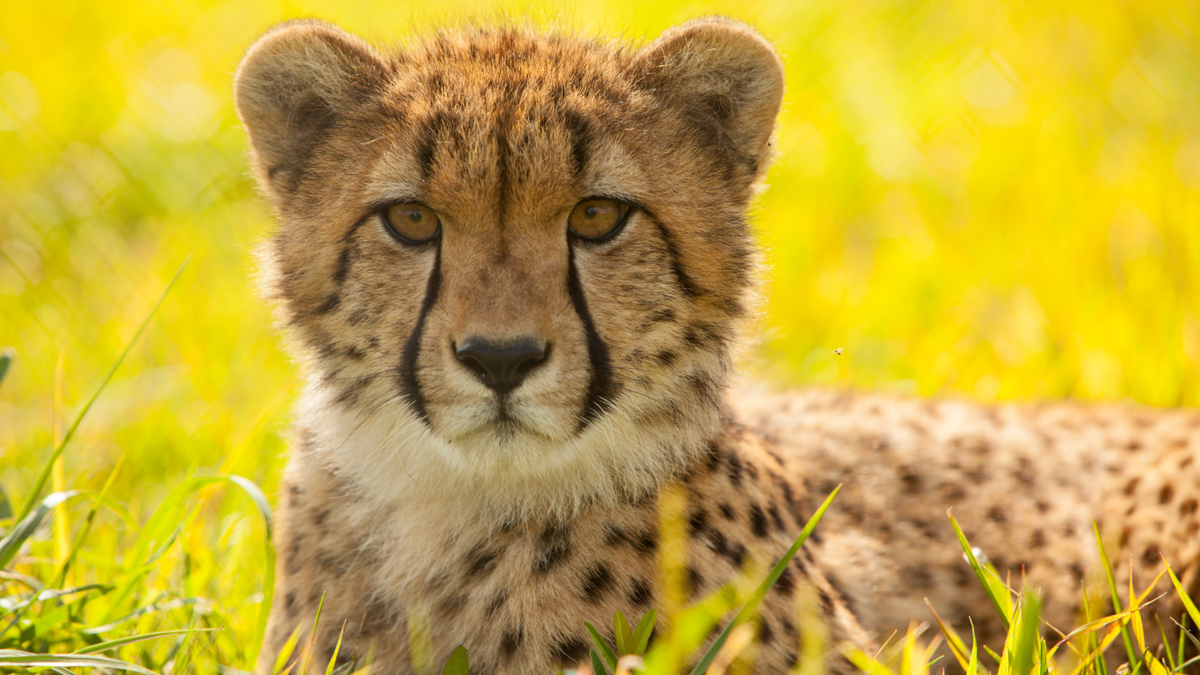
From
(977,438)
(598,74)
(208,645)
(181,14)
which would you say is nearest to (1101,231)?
(977,438)

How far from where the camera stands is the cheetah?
2441 mm

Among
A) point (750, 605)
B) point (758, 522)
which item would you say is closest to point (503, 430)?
point (750, 605)

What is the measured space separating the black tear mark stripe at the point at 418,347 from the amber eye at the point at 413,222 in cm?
6

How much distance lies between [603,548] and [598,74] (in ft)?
4.04

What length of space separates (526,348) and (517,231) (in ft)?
1.12

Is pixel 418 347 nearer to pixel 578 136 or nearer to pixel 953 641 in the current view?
pixel 578 136

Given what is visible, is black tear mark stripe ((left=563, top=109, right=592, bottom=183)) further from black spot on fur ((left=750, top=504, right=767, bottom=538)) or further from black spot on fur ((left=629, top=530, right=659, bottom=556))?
black spot on fur ((left=750, top=504, right=767, bottom=538))

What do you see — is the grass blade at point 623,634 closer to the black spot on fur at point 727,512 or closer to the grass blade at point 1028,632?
the black spot on fur at point 727,512

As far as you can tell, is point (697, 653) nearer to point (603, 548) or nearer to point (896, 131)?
point (603, 548)

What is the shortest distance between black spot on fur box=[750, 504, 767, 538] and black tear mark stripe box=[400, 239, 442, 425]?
910 mm

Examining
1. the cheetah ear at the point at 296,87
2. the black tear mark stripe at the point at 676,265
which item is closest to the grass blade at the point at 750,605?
the black tear mark stripe at the point at 676,265

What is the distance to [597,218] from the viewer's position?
2551mm

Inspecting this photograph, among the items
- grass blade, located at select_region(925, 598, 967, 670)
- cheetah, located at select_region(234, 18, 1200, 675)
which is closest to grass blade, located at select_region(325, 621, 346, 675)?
cheetah, located at select_region(234, 18, 1200, 675)

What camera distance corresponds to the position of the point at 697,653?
8.01 feet
